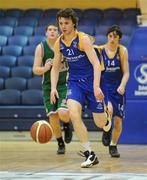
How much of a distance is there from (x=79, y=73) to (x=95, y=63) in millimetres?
311

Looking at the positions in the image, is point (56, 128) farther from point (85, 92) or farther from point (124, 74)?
point (85, 92)

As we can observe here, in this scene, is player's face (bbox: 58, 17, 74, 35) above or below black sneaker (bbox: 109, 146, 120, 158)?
above

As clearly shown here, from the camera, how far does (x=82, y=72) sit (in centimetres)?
691

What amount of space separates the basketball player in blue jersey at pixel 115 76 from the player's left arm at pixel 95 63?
1293 millimetres

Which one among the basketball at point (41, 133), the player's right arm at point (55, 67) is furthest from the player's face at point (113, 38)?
the basketball at point (41, 133)

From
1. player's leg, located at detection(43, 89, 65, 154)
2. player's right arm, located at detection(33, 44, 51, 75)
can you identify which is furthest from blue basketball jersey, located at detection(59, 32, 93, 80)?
player's leg, located at detection(43, 89, 65, 154)

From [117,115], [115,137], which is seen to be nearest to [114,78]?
[117,115]

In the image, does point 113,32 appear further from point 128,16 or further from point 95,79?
point 128,16

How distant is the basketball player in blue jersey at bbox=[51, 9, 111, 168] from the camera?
667cm

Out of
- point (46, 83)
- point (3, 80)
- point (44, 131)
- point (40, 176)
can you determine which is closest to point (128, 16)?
point (3, 80)

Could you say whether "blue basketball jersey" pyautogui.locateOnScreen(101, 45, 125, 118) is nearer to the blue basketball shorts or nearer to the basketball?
the basketball

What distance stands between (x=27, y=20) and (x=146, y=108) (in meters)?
5.16

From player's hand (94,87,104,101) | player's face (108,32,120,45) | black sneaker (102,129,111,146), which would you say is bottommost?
black sneaker (102,129,111,146)

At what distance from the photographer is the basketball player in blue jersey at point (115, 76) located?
8039 millimetres
